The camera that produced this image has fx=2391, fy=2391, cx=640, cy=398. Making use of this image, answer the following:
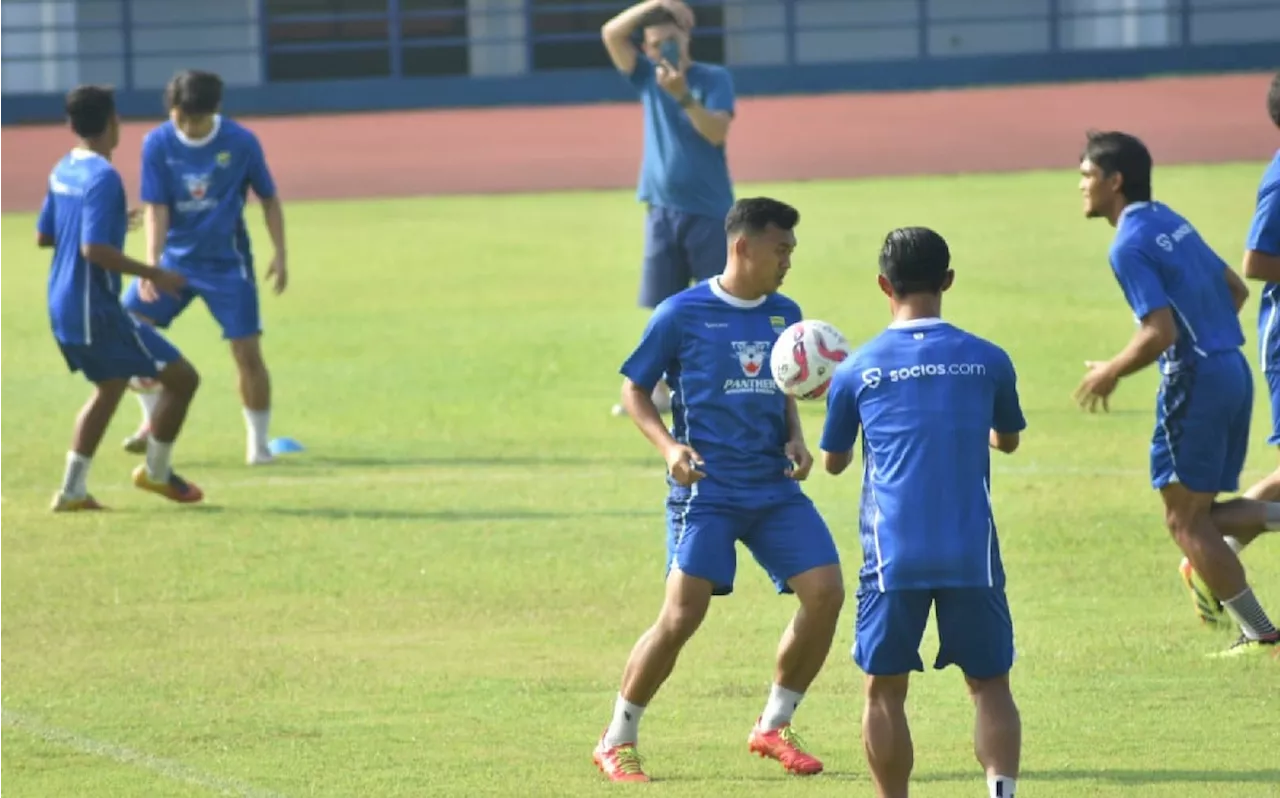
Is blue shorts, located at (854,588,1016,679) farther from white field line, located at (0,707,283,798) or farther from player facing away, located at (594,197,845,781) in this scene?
white field line, located at (0,707,283,798)

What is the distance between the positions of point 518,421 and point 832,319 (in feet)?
14.2

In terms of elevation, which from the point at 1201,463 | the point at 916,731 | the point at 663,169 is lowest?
the point at 916,731

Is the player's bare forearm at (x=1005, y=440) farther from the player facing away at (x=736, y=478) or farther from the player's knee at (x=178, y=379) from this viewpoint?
the player's knee at (x=178, y=379)

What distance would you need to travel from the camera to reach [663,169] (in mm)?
15375

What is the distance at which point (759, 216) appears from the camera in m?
7.68

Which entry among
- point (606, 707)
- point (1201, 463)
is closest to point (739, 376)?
point (606, 707)

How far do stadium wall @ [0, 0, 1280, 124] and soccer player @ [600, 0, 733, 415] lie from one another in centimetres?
2476

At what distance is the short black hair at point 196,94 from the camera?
45.0ft

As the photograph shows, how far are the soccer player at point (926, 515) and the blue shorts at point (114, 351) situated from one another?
6542 mm

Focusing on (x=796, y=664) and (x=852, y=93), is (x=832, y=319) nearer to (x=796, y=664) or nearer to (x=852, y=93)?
(x=796, y=664)

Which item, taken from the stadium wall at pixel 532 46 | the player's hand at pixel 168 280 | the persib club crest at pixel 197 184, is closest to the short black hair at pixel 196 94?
the persib club crest at pixel 197 184

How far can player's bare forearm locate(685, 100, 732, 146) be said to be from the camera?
1487 centimetres

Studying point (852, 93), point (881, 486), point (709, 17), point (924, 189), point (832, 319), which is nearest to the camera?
point (881, 486)

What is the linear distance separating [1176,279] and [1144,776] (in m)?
2.16
